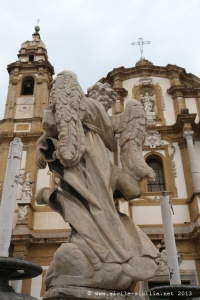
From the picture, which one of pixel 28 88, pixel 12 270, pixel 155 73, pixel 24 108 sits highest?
pixel 28 88

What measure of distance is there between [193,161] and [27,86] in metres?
9.91

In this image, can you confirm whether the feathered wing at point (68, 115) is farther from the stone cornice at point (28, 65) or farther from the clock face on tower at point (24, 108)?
the stone cornice at point (28, 65)

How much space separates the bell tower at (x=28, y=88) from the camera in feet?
52.5

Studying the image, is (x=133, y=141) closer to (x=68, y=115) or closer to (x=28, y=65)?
(x=68, y=115)

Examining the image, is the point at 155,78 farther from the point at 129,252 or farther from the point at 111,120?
the point at 129,252

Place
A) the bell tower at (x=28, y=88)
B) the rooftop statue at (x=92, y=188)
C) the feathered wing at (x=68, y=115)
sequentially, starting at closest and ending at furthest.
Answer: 1. the rooftop statue at (x=92, y=188)
2. the feathered wing at (x=68, y=115)
3. the bell tower at (x=28, y=88)

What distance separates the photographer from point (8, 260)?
2223 millimetres

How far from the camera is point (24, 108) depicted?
657 inches

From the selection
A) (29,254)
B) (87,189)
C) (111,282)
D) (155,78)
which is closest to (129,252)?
(111,282)

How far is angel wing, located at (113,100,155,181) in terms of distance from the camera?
123 inches

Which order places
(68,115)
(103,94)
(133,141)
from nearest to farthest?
(68,115) → (133,141) → (103,94)

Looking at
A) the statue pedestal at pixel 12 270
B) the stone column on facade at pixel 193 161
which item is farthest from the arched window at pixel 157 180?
the statue pedestal at pixel 12 270

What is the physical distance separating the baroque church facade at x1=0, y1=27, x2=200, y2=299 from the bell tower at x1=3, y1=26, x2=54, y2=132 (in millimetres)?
48

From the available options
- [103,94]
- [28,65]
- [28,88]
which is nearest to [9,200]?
[103,94]
